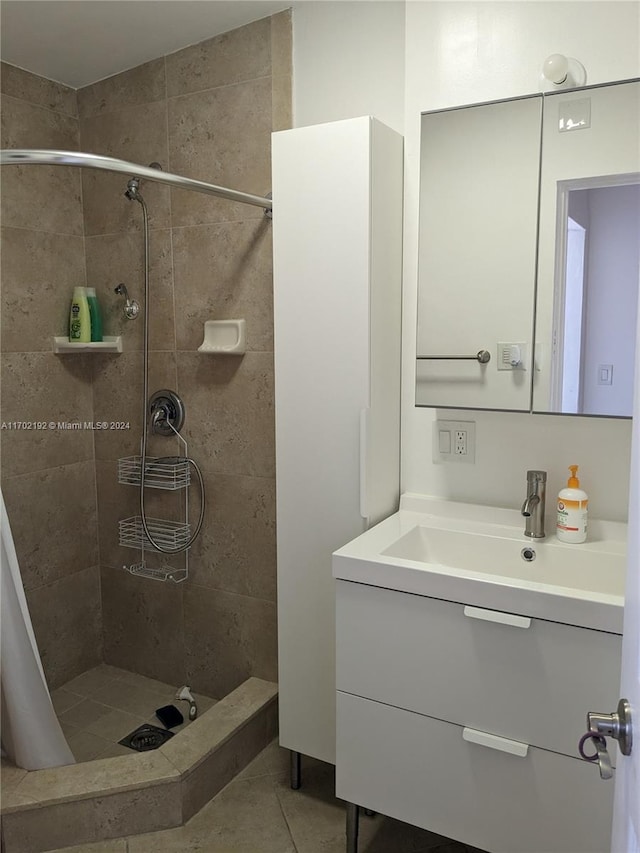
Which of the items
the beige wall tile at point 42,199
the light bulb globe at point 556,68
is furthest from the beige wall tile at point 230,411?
the light bulb globe at point 556,68

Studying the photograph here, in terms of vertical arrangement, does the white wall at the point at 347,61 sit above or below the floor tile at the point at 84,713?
above

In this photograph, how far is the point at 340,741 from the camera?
172 cm

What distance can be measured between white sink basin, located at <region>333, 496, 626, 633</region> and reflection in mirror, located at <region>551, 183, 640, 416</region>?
358 millimetres

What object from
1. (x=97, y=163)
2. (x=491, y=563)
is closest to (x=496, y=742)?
(x=491, y=563)

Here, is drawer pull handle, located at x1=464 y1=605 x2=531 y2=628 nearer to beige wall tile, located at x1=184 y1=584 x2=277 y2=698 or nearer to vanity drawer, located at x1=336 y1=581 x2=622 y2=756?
vanity drawer, located at x1=336 y1=581 x2=622 y2=756

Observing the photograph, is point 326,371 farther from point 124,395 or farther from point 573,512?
point 124,395

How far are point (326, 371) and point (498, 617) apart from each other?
0.79m

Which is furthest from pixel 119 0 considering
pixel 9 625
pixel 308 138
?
pixel 9 625

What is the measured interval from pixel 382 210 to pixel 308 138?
0.28m

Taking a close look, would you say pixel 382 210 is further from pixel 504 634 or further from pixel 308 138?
pixel 504 634

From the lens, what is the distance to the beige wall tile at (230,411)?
2.34 metres

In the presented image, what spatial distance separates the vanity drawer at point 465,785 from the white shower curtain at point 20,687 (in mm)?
868

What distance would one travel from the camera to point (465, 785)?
1.54 metres

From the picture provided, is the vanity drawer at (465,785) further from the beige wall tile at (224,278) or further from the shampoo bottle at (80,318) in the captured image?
the shampoo bottle at (80,318)
